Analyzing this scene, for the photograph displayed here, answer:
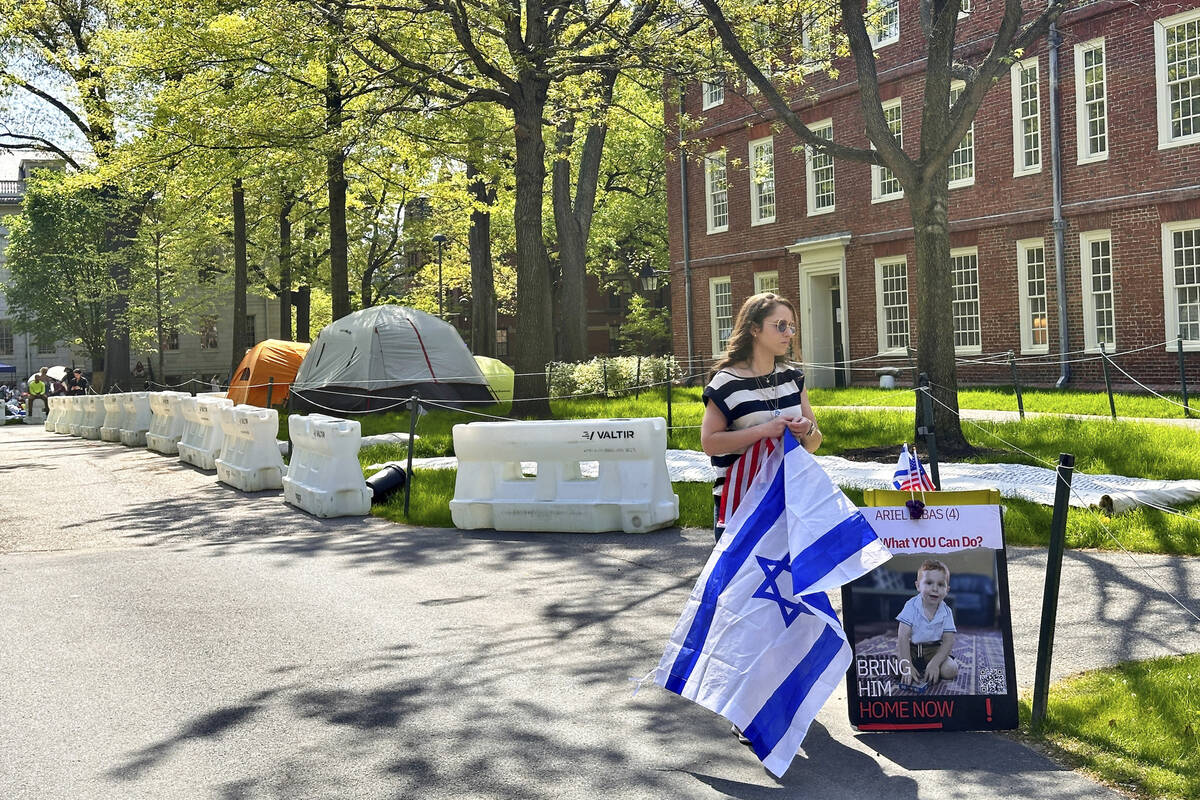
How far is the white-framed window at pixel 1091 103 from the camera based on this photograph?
24438 millimetres

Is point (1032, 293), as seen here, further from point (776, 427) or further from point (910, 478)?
point (776, 427)

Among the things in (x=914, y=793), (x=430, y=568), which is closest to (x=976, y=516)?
(x=914, y=793)

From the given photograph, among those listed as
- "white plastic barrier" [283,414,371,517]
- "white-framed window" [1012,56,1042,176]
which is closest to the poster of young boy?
"white plastic barrier" [283,414,371,517]

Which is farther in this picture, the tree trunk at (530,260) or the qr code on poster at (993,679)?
the tree trunk at (530,260)

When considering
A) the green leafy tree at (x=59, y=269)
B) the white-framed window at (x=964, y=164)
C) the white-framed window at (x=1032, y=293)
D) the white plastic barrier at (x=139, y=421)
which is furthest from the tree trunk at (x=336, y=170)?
the green leafy tree at (x=59, y=269)

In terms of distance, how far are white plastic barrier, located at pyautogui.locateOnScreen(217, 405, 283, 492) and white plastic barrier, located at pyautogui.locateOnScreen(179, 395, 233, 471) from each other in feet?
4.26

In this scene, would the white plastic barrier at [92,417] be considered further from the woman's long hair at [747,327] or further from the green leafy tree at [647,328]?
the green leafy tree at [647,328]

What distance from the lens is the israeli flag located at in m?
4.86

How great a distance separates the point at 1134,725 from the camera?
499 centimetres

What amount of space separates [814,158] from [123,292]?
23.3m

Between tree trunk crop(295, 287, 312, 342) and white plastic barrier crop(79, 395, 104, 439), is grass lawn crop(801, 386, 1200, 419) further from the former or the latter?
tree trunk crop(295, 287, 312, 342)

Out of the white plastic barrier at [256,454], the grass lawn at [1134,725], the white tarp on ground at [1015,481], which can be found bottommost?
the grass lawn at [1134,725]

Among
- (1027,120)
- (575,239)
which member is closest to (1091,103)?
(1027,120)

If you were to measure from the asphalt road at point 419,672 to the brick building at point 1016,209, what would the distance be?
35.2ft
